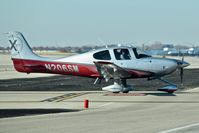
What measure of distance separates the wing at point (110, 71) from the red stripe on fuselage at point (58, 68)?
47 cm

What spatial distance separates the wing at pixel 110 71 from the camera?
2403 centimetres

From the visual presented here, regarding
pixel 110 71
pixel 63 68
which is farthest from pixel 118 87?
pixel 63 68

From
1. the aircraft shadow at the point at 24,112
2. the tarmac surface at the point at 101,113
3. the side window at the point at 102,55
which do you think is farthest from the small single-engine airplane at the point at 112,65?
the aircraft shadow at the point at 24,112

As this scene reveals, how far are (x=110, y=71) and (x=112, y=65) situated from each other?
1.78ft

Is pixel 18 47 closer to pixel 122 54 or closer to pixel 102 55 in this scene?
pixel 102 55

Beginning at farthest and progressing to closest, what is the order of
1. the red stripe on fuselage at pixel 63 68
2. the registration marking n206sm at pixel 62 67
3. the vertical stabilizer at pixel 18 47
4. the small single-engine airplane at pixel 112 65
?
the vertical stabilizer at pixel 18 47 → the registration marking n206sm at pixel 62 67 → the red stripe on fuselage at pixel 63 68 → the small single-engine airplane at pixel 112 65

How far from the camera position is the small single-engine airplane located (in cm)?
2439

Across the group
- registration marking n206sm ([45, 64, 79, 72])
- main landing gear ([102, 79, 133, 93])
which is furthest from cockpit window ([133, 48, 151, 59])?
registration marking n206sm ([45, 64, 79, 72])

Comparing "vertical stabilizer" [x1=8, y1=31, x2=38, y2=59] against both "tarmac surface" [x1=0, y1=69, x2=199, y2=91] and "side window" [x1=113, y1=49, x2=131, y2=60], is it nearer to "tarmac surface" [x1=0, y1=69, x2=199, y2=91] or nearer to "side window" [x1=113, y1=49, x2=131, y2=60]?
"tarmac surface" [x1=0, y1=69, x2=199, y2=91]

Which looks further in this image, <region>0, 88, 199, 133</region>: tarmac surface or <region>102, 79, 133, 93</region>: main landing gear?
<region>102, 79, 133, 93</region>: main landing gear

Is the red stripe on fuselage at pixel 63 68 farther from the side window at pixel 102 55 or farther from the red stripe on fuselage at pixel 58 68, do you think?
the side window at pixel 102 55

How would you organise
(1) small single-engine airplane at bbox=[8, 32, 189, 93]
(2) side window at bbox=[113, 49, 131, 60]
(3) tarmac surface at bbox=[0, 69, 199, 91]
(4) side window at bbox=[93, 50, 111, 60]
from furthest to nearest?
(3) tarmac surface at bbox=[0, 69, 199, 91], (4) side window at bbox=[93, 50, 111, 60], (2) side window at bbox=[113, 49, 131, 60], (1) small single-engine airplane at bbox=[8, 32, 189, 93]

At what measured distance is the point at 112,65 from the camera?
78.6 ft

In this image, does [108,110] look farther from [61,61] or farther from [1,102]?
[61,61]
